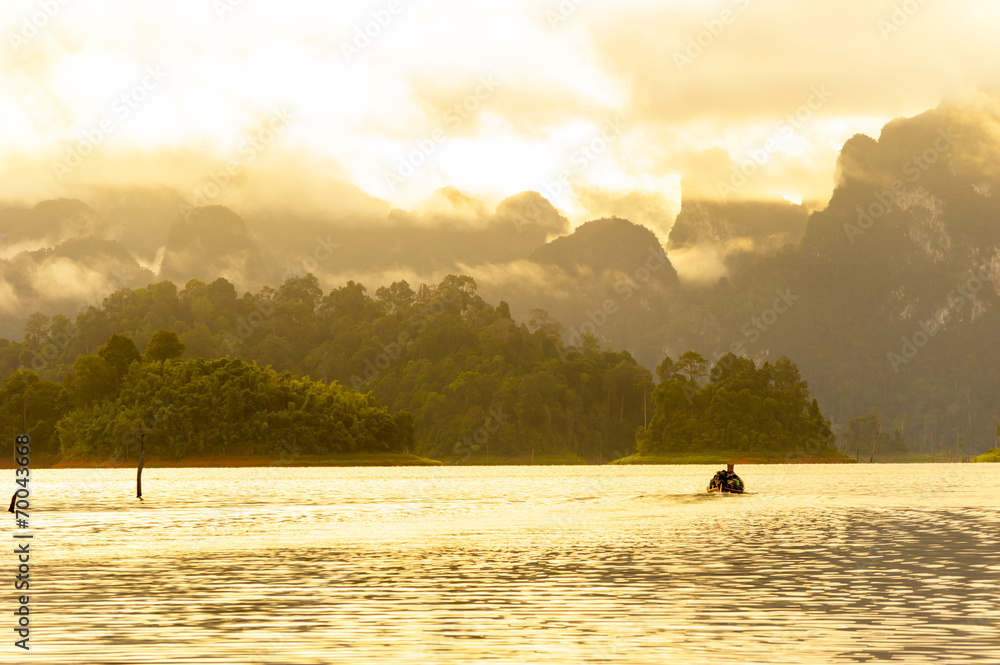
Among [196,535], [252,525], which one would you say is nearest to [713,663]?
[196,535]

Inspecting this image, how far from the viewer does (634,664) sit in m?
20.4

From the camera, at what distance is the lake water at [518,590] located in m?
22.1

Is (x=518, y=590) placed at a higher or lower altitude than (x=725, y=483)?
lower

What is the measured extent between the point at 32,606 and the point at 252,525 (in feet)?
104

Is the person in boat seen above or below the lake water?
above

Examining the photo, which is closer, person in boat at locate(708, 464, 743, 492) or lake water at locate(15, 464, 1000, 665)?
lake water at locate(15, 464, 1000, 665)

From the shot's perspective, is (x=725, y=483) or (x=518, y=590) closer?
(x=518, y=590)

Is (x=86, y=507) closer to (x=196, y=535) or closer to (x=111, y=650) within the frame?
(x=196, y=535)

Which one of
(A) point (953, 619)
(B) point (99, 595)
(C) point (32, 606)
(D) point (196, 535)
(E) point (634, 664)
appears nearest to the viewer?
(E) point (634, 664)

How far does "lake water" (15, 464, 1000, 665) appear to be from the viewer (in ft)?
72.4

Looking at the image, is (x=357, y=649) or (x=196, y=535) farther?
(x=196, y=535)

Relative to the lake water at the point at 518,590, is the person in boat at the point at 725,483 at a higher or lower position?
higher

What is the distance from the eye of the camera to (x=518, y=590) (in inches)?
1219

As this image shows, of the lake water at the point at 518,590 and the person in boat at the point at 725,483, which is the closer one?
the lake water at the point at 518,590
